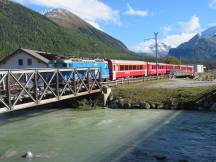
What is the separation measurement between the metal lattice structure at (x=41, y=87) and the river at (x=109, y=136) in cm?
197

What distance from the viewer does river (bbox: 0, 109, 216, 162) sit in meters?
19.7

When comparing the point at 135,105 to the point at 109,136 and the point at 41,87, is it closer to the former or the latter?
the point at 41,87

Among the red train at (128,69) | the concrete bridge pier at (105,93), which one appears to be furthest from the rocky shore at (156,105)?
the red train at (128,69)

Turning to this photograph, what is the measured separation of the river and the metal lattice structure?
1971 mm

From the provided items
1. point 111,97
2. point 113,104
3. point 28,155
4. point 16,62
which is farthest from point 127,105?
point 16,62

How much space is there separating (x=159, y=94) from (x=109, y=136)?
17.1 meters

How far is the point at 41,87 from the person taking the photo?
33.4 m

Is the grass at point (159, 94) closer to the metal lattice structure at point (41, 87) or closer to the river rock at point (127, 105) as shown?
the river rock at point (127, 105)

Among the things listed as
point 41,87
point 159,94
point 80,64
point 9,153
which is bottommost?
point 9,153

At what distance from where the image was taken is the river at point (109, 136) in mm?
19656

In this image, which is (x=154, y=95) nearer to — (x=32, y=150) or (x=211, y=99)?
(x=211, y=99)

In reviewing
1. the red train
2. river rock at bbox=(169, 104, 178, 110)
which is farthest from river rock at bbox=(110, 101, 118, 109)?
the red train

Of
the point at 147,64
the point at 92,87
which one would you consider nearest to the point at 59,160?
the point at 92,87

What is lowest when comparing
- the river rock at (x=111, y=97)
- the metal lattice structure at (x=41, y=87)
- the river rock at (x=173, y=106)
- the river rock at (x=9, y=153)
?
the river rock at (x=9, y=153)
